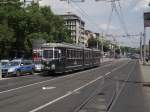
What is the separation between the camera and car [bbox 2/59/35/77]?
136 feet

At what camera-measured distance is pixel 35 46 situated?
53062mm

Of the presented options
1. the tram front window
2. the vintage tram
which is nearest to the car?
the vintage tram

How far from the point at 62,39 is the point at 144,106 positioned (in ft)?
253

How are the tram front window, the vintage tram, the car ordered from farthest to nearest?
the car → the tram front window → the vintage tram

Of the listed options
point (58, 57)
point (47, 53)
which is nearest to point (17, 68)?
point (47, 53)

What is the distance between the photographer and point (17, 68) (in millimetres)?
41844

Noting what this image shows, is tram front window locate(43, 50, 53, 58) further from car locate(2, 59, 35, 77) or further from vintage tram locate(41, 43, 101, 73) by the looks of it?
car locate(2, 59, 35, 77)

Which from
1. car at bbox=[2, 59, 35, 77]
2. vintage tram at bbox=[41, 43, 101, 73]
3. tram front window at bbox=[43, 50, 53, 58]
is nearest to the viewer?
vintage tram at bbox=[41, 43, 101, 73]

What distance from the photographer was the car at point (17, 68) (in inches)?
1626

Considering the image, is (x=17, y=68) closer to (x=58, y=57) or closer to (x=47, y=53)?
(x=47, y=53)

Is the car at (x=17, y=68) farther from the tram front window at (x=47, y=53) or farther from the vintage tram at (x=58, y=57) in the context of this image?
the tram front window at (x=47, y=53)

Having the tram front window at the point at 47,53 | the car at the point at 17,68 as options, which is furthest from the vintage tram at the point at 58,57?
the car at the point at 17,68

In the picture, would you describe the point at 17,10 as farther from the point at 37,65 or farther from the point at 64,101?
the point at 64,101

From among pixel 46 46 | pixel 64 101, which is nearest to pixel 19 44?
pixel 46 46
